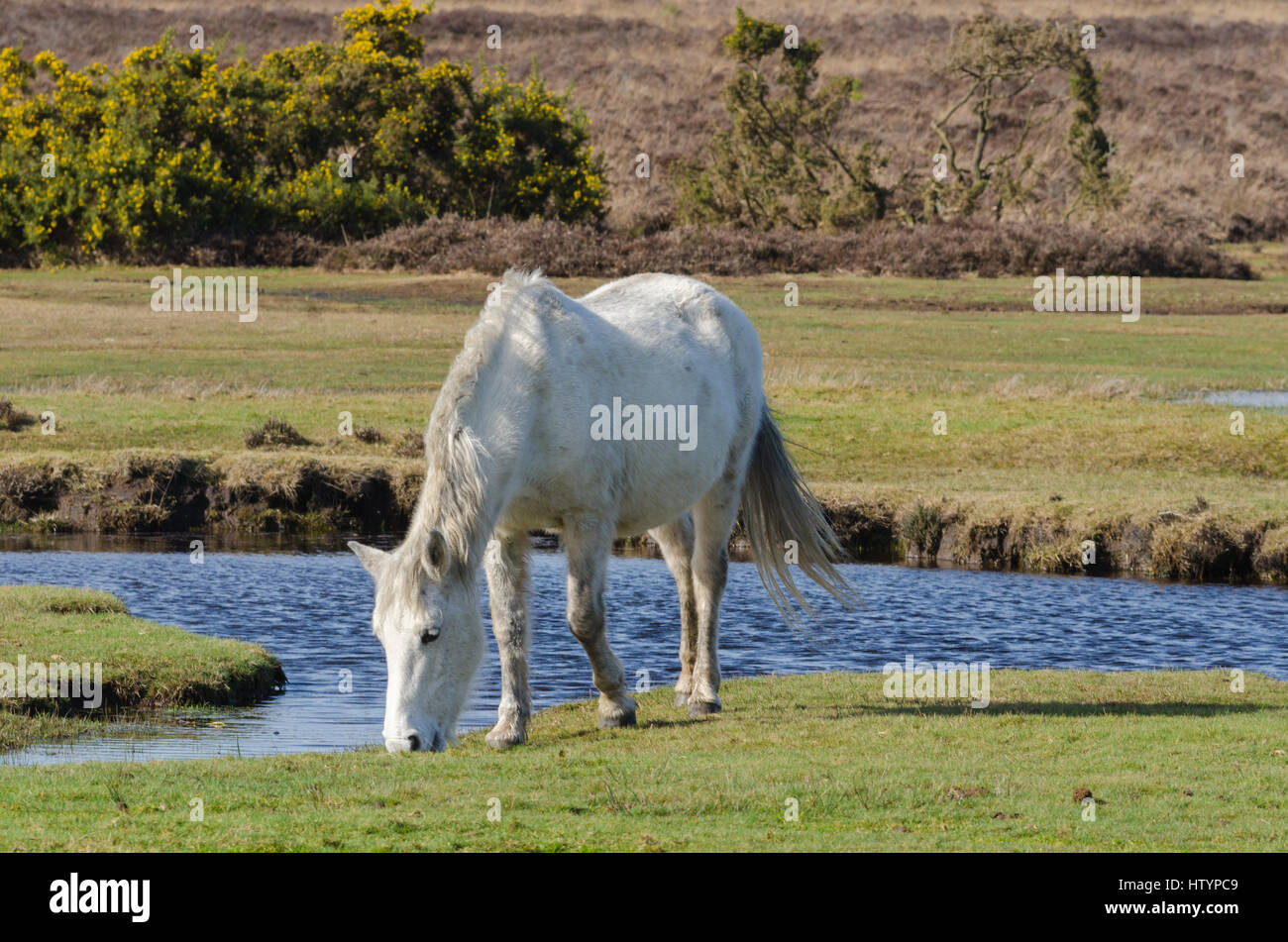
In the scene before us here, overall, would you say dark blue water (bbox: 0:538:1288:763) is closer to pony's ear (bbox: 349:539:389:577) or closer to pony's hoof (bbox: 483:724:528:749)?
pony's hoof (bbox: 483:724:528:749)

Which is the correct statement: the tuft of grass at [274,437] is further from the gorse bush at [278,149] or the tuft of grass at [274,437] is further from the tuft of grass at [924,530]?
the gorse bush at [278,149]

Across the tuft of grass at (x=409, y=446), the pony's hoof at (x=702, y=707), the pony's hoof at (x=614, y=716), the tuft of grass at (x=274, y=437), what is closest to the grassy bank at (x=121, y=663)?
the pony's hoof at (x=614, y=716)

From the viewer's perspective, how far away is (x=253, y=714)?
13.4 meters

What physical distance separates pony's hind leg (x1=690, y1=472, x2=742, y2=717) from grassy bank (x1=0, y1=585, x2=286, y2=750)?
161 inches

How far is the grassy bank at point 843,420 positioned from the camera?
2283cm

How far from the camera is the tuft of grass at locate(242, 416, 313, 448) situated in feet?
85.3

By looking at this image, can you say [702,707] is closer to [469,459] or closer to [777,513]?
[777,513]

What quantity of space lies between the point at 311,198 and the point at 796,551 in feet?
158

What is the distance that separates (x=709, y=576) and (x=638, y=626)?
514 centimetres

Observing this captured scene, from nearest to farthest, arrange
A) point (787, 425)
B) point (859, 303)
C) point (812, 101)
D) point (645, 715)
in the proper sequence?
point (645, 715), point (787, 425), point (859, 303), point (812, 101)

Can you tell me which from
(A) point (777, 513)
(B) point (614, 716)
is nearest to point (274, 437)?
(A) point (777, 513)
